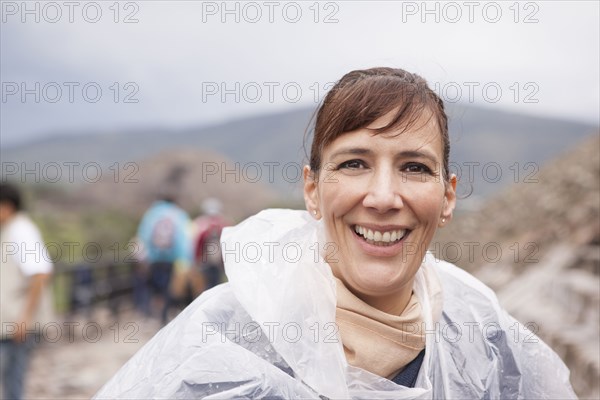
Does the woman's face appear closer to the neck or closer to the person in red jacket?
the neck

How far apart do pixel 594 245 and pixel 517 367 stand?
19.1ft

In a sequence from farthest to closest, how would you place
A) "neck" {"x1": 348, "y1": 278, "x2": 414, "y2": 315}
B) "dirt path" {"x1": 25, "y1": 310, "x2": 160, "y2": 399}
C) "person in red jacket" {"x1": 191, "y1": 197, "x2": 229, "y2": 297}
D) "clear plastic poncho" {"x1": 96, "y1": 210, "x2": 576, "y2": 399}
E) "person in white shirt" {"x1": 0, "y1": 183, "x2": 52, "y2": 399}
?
"person in red jacket" {"x1": 191, "y1": 197, "x2": 229, "y2": 297} < "dirt path" {"x1": 25, "y1": 310, "x2": 160, "y2": 399} < "person in white shirt" {"x1": 0, "y1": 183, "x2": 52, "y2": 399} < "neck" {"x1": 348, "y1": 278, "x2": 414, "y2": 315} < "clear plastic poncho" {"x1": 96, "y1": 210, "x2": 576, "y2": 399}

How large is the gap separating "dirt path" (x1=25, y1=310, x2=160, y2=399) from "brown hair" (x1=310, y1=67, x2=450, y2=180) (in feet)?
14.0

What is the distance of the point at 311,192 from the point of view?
2.29m

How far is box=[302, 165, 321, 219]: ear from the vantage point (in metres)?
2.26

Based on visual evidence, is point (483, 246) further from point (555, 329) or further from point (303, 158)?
point (303, 158)

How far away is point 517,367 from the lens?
241 centimetres

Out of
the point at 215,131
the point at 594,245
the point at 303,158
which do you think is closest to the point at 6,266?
the point at 303,158

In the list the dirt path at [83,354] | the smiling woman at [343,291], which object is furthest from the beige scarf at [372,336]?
the dirt path at [83,354]

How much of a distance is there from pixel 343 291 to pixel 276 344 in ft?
0.76

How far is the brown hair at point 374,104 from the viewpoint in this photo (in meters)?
2.05

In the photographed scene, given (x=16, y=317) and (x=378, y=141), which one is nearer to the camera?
(x=378, y=141)

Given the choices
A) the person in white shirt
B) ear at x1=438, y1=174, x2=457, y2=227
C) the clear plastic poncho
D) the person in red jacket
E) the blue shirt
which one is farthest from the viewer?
the person in red jacket

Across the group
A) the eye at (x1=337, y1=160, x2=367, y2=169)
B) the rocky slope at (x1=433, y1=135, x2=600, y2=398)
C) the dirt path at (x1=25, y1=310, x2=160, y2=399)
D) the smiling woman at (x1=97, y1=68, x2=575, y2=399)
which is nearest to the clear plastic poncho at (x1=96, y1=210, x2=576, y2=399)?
the smiling woman at (x1=97, y1=68, x2=575, y2=399)
